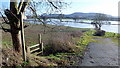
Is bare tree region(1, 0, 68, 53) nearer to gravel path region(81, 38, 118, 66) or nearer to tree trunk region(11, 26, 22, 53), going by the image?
tree trunk region(11, 26, 22, 53)

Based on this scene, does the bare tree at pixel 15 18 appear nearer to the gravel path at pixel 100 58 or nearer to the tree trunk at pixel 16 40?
the tree trunk at pixel 16 40

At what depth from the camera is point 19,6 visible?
19.6 feet


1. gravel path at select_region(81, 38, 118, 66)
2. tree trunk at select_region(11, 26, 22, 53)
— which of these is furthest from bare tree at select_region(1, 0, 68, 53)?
gravel path at select_region(81, 38, 118, 66)

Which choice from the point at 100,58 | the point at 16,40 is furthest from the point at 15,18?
the point at 100,58

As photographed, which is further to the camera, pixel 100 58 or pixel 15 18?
pixel 100 58

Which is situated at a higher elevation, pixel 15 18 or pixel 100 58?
pixel 15 18

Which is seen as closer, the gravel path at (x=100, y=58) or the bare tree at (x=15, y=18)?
the bare tree at (x=15, y=18)

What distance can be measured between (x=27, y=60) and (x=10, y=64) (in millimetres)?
925

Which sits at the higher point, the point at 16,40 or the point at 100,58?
the point at 16,40

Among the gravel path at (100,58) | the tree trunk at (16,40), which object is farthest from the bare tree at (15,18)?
the gravel path at (100,58)

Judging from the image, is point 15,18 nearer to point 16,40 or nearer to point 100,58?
point 16,40

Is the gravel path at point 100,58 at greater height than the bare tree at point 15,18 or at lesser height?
lesser

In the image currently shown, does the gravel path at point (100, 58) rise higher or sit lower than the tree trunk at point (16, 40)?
lower

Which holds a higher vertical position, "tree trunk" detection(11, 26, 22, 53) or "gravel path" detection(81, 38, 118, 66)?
"tree trunk" detection(11, 26, 22, 53)
